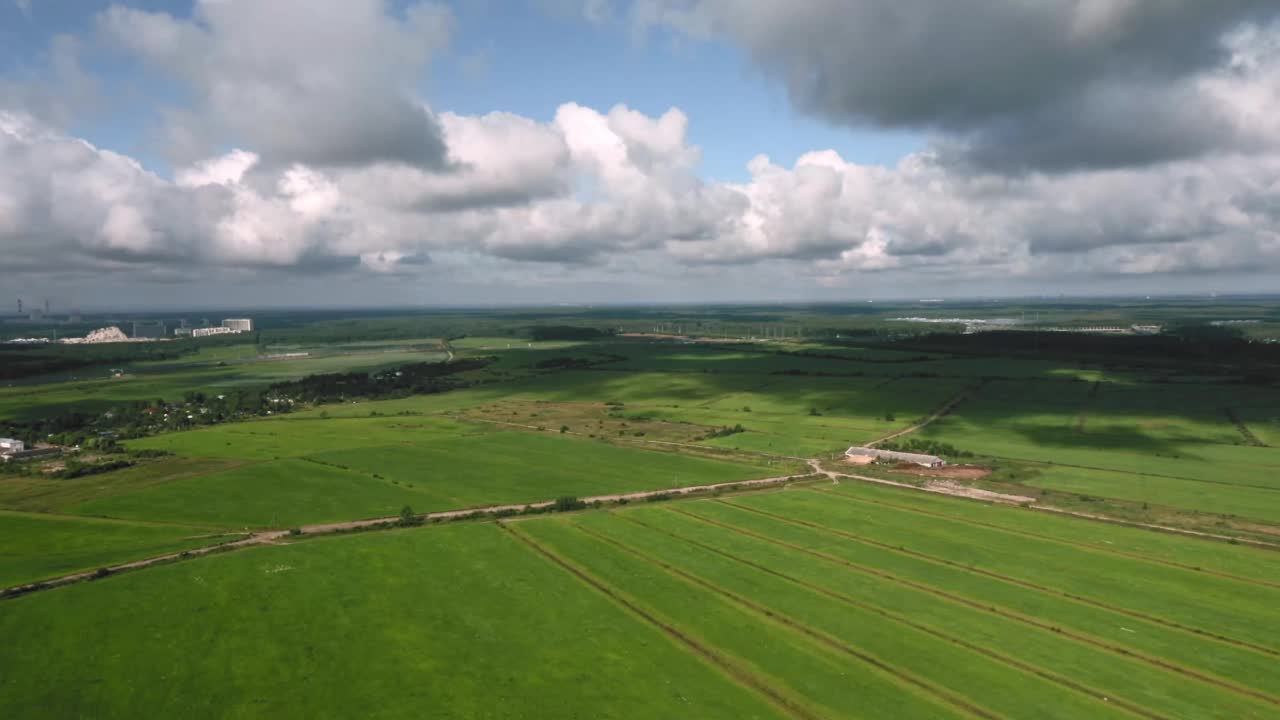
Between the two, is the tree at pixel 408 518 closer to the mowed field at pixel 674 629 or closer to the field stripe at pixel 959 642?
the mowed field at pixel 674 629

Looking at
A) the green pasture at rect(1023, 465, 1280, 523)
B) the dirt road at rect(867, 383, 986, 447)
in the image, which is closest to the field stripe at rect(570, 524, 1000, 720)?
the green pasture at rect(1023, 465, 1280, 523)

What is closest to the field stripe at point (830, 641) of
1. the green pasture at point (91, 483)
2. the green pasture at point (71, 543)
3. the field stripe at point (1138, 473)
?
the green pasture at point (71, 543)

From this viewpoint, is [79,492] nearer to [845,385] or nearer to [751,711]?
[751,711]

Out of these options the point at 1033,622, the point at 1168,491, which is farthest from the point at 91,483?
the point at 1168,491

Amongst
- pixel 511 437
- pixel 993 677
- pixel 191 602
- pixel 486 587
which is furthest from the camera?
pixel 511 437

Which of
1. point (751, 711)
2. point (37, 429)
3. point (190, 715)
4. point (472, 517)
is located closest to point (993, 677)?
point (751, 711)
